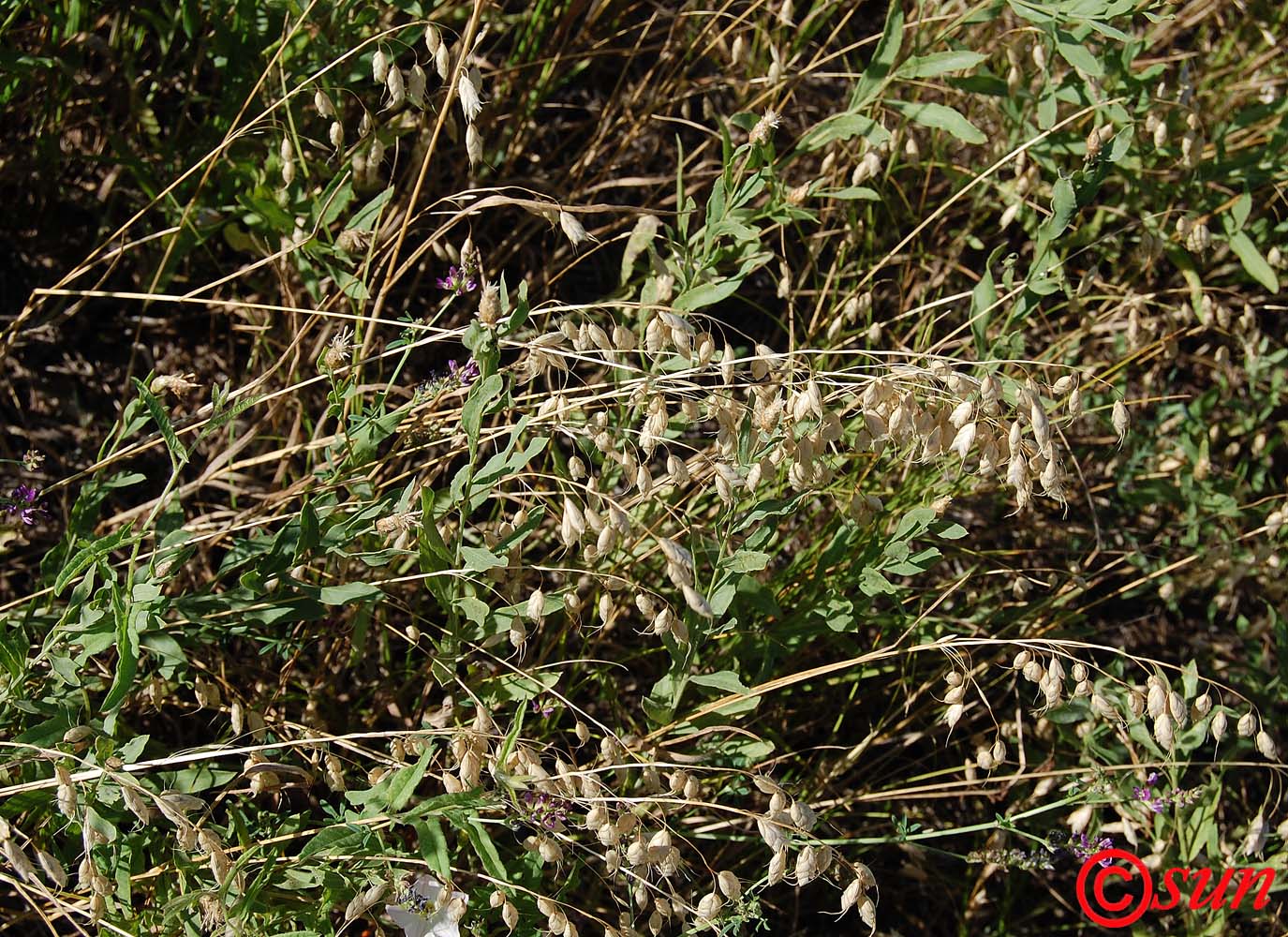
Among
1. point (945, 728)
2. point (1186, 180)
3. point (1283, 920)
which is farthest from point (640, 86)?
point (1283, 920)

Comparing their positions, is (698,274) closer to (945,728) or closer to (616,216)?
(616,216)

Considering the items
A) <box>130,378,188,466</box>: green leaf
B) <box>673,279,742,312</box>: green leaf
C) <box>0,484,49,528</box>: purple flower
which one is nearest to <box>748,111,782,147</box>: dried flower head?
<box>673,279,742,312</box>: green leaf

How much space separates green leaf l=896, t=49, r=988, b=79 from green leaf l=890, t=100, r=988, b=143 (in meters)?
0.05

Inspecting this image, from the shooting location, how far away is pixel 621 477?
1845mm

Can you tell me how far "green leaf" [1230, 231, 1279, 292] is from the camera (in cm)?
199

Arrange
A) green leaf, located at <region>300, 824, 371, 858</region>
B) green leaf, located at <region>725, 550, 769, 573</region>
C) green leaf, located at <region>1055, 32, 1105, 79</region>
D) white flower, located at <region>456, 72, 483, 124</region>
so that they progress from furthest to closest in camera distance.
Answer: green leaf, located at <region>1055, 32, 1105, 79</region> → green leaf, located at <region>725, 550, 769, 573</region> → white flower, located at <region>456, 72, 483, 124</region> → green leaf, located at <region>300, 824, 371, 858</region>

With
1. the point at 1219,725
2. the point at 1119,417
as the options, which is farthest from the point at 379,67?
the point at 1219,725

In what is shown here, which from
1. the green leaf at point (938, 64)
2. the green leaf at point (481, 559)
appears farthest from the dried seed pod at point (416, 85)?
the green leaf at point (938, 64)

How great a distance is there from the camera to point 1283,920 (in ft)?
7.37

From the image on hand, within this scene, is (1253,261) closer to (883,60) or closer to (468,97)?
(883,60)

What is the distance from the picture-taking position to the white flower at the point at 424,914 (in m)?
1.30

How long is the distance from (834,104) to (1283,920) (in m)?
1.91

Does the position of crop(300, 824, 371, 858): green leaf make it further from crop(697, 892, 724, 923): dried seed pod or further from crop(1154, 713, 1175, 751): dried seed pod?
crop(1154, 713, 1175, 751): dried seed pod

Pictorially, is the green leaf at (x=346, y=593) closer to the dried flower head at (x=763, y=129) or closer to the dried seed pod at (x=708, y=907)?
the dried seed pod at (x=708, y=907)
